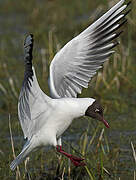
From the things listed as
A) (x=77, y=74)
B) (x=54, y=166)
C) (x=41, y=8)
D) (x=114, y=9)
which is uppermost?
(x=41, y=8)

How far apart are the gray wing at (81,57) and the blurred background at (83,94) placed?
1.75 ft

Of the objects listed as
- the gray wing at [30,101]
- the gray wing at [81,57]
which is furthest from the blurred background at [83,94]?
the gray wing at [81,57]

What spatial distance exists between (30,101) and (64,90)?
Answer: 82 centimetres

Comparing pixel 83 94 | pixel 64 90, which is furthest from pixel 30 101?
pixel 83 94

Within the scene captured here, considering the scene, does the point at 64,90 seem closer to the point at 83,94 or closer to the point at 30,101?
the point at 30,101

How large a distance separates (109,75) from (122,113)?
85 cm

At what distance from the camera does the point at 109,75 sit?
319 inches

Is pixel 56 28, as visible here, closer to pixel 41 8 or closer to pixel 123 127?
pixel 41 8

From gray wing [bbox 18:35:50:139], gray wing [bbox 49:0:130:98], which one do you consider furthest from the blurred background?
gray wing [bbox 49:0:130:98]

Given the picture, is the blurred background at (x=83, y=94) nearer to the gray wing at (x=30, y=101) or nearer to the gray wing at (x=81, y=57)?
the gray wing at (x=30, y=101)

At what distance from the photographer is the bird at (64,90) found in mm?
5344

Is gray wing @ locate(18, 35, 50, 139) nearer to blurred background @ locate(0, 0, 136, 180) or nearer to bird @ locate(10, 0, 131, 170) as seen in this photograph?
bird @ locate(10, 0, 131, 170)

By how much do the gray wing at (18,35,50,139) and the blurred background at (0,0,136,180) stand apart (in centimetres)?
25

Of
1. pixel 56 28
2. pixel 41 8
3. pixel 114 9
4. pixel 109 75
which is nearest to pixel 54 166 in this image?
pixel 114 9
